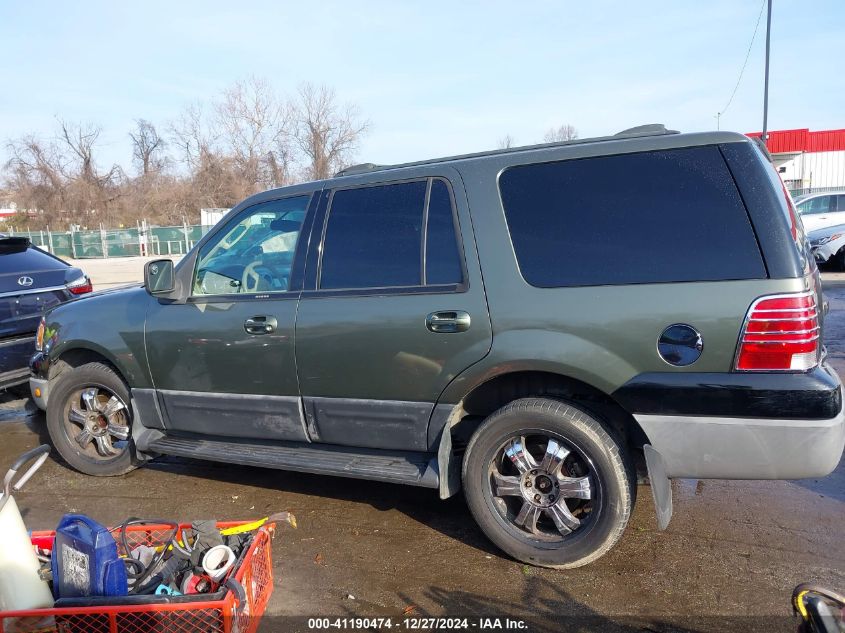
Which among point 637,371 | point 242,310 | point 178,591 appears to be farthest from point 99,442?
point 637,371

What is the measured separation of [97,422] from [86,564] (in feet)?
7.43

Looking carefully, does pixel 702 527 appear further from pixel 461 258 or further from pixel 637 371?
pixel 461 258

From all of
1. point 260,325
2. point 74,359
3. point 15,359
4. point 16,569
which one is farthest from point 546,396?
point 15,359

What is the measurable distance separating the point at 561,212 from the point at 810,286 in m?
1.11

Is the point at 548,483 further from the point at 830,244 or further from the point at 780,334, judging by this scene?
the point at 830,244

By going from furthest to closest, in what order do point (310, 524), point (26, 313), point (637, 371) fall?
point (26, 313)
point (310, 524)
point (637, 371)

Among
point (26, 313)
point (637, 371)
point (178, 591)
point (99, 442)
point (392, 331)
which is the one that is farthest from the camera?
point (26, 313)

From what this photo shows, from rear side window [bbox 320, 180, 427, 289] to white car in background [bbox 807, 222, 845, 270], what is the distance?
13887 mm

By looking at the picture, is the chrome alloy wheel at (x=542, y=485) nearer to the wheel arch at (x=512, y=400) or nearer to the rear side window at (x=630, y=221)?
the wheel arch at (x=512, y=400)

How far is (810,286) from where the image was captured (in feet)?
9.01

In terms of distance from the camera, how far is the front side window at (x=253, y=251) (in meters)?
3.89

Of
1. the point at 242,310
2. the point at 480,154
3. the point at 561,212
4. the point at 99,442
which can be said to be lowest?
the point at 99,442

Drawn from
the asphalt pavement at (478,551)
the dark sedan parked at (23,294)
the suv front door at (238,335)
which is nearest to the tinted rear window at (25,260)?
the dark sedan parked at (23,294)

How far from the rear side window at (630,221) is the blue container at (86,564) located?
2.16 m
